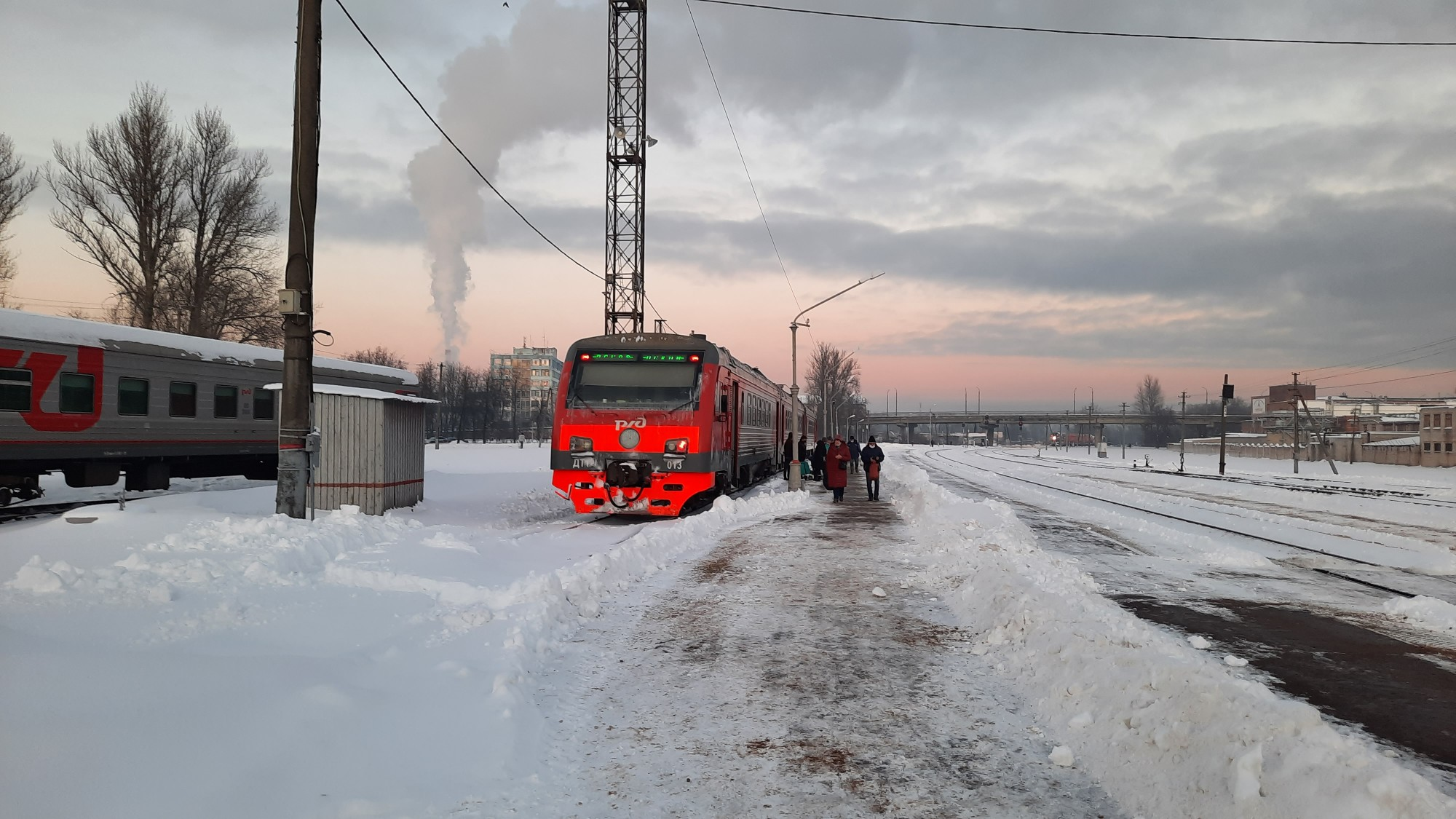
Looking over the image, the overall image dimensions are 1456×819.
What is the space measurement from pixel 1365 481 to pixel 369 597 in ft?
145

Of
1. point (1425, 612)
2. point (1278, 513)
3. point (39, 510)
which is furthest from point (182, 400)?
point (1278, 513)

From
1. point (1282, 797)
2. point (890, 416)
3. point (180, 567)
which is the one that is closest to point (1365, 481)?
point (1282, 797)

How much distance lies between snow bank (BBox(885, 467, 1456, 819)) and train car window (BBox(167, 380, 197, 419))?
60.8 feet

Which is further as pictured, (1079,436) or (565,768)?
(1079,436)

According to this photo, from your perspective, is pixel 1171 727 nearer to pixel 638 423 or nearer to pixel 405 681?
pixel 405 681

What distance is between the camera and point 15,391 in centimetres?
1489

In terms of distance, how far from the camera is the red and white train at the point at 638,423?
577 inches

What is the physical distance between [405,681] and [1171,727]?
15.3ft

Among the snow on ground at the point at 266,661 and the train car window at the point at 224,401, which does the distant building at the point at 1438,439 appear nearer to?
the snow on ground at the point at 266,661

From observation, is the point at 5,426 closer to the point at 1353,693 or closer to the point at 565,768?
the point at 565,768

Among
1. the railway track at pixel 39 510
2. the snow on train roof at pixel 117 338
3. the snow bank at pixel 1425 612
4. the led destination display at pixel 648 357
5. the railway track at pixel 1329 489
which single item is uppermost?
the snow on train roof at pixel 117 338

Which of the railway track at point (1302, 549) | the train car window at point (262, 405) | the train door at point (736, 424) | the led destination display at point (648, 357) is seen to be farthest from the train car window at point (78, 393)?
the railway track at point (1302, 549)

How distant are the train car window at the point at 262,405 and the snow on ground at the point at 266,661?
12.0m

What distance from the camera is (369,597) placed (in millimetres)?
7184
